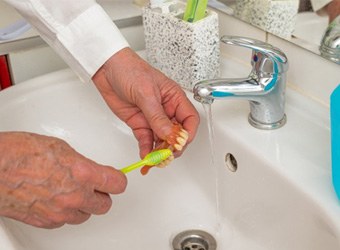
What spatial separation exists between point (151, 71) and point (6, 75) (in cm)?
27

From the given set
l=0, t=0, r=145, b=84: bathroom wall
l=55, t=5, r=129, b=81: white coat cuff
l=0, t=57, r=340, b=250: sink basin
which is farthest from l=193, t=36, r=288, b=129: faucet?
l=0, t=0, r=145, b=84: bathroom wall

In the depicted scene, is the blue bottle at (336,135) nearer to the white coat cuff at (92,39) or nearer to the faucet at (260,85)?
the faucet at (260,85)

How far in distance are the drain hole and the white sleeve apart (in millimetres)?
188

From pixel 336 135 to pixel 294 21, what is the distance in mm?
226

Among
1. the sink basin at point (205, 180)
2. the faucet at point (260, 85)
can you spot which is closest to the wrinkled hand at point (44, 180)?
the sink basin at point (205, 180)

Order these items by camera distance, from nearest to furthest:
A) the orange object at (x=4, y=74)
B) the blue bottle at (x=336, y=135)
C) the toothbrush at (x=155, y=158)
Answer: the blue bottle at (x=336, y=135), the toothbrush at (x=155, y=158), the orange object at (x=4, y=74)

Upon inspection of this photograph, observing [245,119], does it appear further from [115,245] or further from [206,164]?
[115,245]

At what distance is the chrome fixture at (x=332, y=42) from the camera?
0.62 meters

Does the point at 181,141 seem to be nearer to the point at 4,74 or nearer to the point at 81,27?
the point at 81,27

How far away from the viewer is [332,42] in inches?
24.4

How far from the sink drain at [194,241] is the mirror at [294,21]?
0.27 meters

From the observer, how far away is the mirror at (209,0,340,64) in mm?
627

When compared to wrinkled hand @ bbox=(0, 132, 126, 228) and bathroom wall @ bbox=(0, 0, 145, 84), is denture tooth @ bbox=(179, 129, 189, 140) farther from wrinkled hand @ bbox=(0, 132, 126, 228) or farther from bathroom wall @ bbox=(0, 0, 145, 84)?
bathroom wall @ bbox=(0, 0, 145, 84)

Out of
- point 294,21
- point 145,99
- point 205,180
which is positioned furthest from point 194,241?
point 294,21
